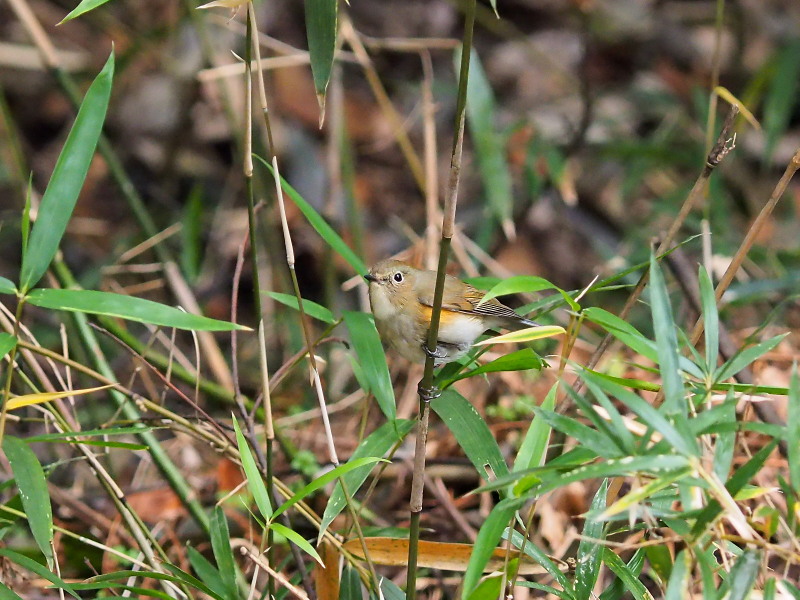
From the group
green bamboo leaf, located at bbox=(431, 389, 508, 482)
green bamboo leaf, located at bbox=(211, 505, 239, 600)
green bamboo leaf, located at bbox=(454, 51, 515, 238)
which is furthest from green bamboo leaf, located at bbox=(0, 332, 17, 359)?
green bamboo leaf, located at bbox=(454, 51, 515, 238)

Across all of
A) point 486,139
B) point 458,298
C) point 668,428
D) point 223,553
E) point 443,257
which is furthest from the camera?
point 486,139

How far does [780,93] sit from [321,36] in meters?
3.42

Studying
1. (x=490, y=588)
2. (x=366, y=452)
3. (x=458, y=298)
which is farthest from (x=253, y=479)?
(x=458, y=298)

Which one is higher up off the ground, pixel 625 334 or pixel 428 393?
pixel 625 334

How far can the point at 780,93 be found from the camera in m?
4.48

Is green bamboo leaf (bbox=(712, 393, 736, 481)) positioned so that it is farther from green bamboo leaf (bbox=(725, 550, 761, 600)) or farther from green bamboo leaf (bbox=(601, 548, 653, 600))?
green bamboo leaf (bbox=(601, 548, 653, 600))

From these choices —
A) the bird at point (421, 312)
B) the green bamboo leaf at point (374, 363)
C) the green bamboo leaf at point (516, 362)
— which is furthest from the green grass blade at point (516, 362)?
the bird at point (421, 312)

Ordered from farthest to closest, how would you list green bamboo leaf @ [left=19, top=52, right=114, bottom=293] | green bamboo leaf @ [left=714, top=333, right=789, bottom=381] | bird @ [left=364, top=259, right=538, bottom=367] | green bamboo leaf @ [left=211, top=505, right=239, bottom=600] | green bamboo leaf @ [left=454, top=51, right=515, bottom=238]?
green bamboo leaf @ [left=454, top=51, right=515, bottom=238] < bird @ [left=364, top=259, right=538, bottom=367] < green bamboo leaf @ [left=211, top=505, right=239, bottom=600] < green bamboo leaf @ [left=19, top=52, right=114, bottom=293] < green bamboo leaf @ [left=714, top=333, right=789, bottom=381]

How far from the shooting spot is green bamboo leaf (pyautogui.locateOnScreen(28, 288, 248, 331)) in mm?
1787

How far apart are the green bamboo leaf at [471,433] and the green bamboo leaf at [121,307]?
568mm

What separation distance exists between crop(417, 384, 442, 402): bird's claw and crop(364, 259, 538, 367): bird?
655 mm

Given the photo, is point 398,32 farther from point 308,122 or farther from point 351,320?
point 351,320

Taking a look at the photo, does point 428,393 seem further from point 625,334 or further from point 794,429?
point 794,429

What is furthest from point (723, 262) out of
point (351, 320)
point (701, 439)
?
point (701, 439)
